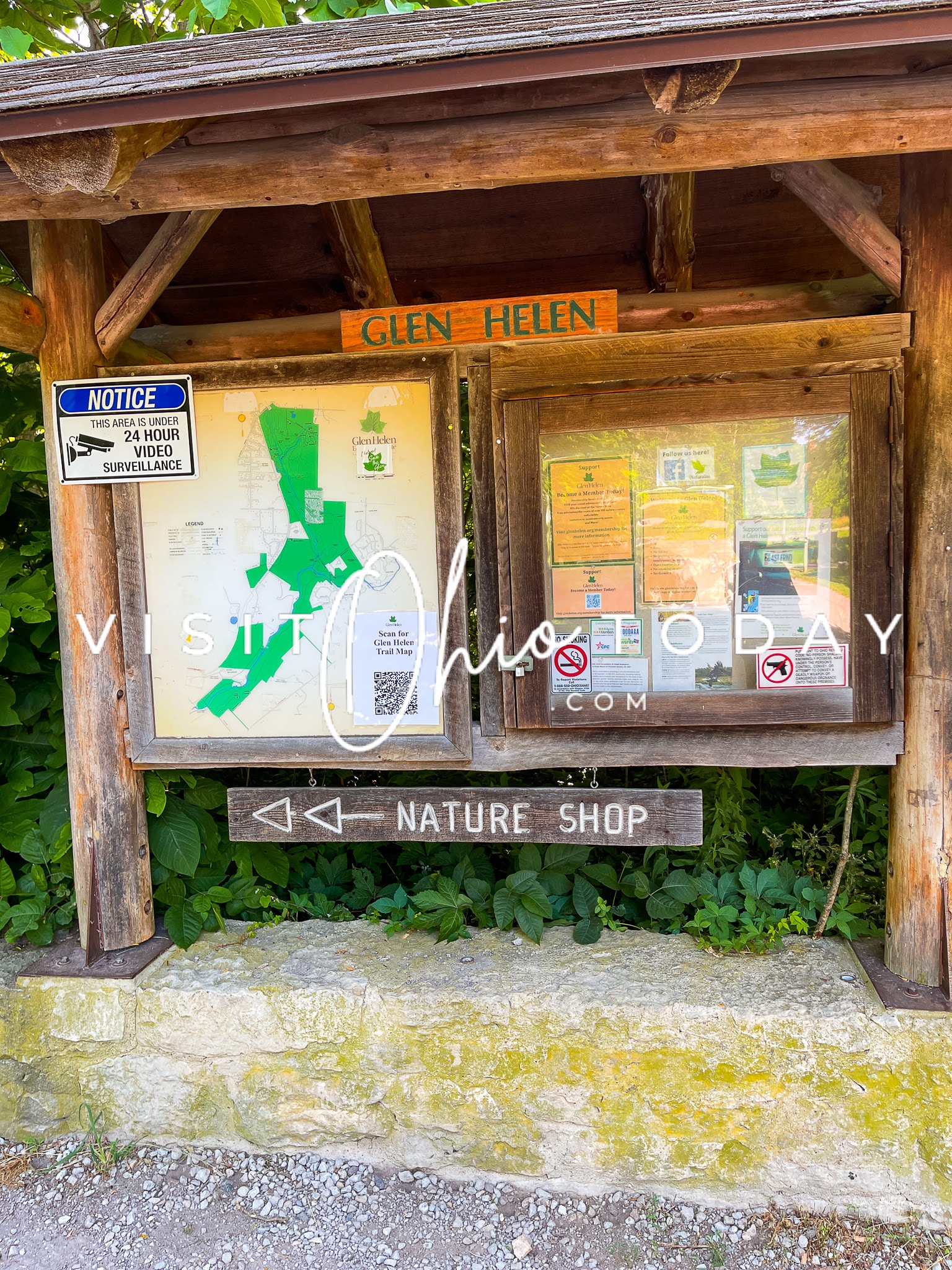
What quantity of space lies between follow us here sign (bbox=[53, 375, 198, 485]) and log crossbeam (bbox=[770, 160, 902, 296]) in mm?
2149

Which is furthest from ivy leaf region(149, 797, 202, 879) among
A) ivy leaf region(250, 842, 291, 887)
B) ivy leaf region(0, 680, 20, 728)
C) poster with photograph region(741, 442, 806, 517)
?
poster with photograph region(741, 442, 806, 517)

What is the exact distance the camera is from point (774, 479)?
101 inches

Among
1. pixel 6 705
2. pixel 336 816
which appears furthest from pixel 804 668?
pixel 6 705

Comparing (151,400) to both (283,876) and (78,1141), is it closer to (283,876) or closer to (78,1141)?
(283,876)

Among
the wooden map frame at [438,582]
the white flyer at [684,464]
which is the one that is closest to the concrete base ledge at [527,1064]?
the wooden map frame at [438,582]

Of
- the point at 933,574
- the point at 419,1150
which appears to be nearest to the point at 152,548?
the point at 419,1150

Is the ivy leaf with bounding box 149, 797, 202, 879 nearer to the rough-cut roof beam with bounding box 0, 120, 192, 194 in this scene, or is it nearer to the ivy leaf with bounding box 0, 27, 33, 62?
the rough-cut roof beam with bounding box 0, 120, 192, 194

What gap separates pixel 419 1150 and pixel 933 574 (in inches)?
105

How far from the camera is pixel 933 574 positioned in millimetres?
2496

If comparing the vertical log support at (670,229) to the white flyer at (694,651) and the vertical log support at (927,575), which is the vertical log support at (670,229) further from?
the white flyer at (694,651)

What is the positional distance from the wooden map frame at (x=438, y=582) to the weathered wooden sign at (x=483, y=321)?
89 mm

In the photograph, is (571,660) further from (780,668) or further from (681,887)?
(681,887)

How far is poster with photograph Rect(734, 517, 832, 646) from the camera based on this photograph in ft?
8.39

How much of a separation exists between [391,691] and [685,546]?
1.16 meters
